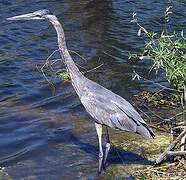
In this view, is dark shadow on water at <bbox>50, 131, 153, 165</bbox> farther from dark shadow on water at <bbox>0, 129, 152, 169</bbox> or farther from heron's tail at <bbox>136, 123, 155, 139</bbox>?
heron's tail at <bbox>136, 123, 155, 139</bbox>

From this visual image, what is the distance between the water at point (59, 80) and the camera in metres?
7.00

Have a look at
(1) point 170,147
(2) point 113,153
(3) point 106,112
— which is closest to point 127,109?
(3) point 106,112

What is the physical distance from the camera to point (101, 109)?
641cm

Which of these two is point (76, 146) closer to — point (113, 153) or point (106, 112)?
point (113, 153)

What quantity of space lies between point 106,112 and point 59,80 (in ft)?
10.6

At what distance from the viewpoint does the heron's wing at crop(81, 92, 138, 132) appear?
20.9 ft

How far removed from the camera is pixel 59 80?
9539 mm

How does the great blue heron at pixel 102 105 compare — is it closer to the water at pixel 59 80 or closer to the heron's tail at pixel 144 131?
the heron's tail at pixel 144 131

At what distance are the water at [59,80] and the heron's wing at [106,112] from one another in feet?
2.17

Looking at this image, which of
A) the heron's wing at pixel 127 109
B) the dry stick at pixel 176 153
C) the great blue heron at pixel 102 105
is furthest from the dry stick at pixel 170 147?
the heron's wing at pixel 127 109

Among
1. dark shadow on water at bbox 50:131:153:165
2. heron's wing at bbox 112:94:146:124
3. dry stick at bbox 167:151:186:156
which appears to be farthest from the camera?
dark shadow on water at bbox 50:131:153:165

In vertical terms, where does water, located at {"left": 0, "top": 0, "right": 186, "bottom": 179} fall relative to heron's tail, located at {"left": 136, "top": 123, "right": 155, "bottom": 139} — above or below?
below

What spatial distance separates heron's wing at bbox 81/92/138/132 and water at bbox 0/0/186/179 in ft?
2.17

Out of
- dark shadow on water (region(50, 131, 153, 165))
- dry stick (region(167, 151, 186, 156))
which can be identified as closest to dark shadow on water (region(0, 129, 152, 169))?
dark shadow on water (region(50, 131, 153, 165))
